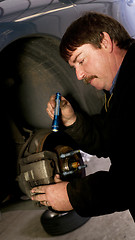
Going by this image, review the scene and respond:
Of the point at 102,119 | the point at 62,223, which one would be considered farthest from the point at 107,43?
the point at 62,223

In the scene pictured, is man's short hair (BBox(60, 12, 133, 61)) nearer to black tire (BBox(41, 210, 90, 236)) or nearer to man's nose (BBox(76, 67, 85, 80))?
man's nose (BBox(76, 67, 85, 80))

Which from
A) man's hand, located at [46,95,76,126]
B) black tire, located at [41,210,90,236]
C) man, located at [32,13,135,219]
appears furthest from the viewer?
black tire, located at [41,210,90,236]

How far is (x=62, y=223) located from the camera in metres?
1.03

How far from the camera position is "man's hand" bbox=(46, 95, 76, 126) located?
0.86m

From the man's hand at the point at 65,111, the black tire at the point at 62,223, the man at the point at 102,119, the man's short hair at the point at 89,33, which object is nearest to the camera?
the man at the point at 102,119

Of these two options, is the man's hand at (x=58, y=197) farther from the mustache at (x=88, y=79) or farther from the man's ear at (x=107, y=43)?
the man's ear at (x=107, y=43)

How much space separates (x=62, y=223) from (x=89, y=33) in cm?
94

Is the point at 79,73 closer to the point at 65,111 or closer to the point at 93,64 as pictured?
the point at 93,64

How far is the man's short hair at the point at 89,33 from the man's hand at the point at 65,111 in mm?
193

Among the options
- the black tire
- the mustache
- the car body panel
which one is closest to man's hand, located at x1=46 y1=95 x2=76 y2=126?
the mustache

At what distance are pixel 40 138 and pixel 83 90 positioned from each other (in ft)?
1.02

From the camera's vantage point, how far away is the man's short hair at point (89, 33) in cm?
73

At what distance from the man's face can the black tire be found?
738 millimetres

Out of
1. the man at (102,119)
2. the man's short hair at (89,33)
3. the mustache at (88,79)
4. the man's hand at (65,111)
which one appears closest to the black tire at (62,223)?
the man at (102,119)
